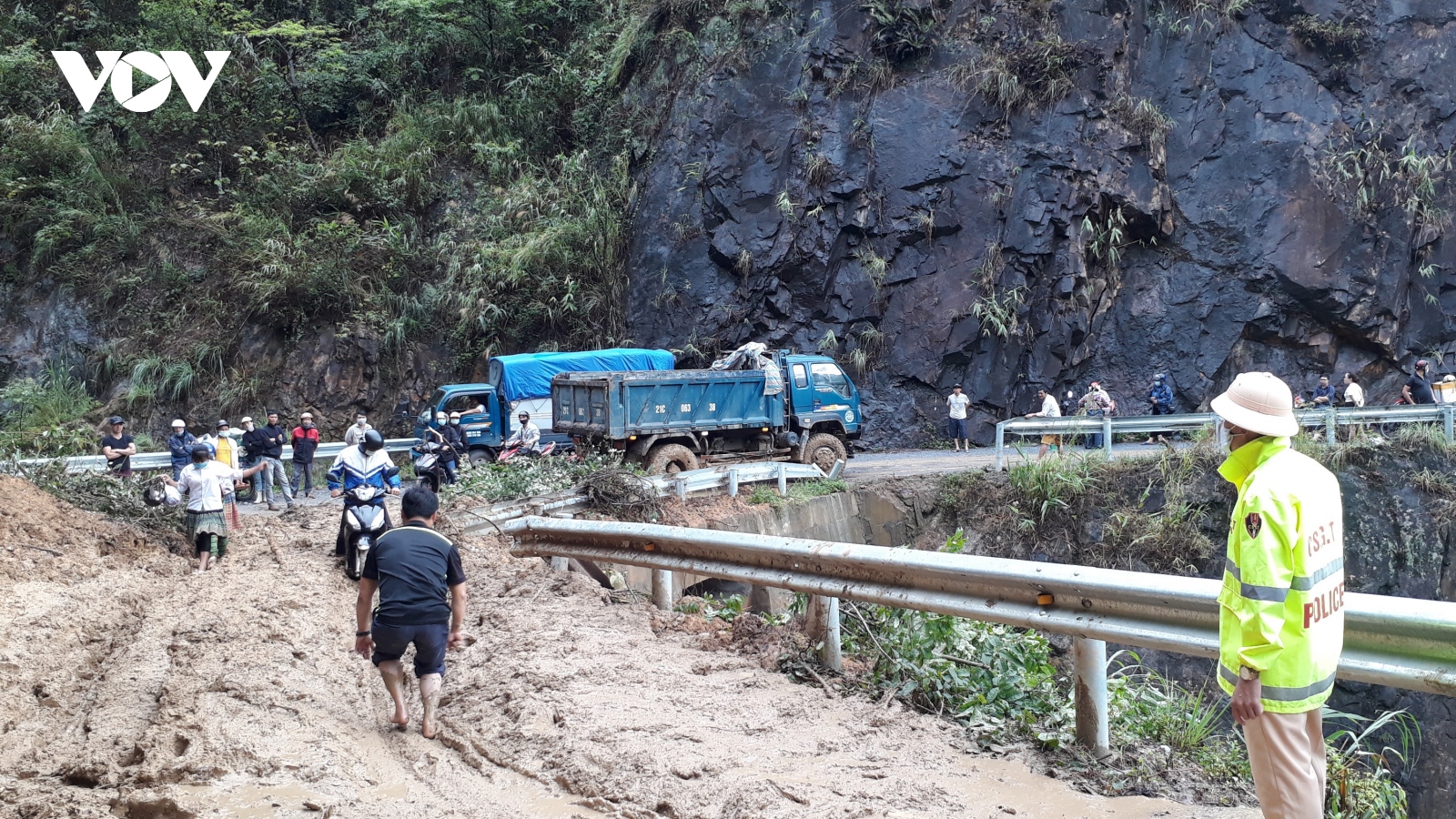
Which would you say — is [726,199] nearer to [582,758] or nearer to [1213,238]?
[1213,238]

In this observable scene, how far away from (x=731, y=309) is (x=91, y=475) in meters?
15.7

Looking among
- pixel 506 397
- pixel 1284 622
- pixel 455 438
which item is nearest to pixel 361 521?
pixel 1284 622

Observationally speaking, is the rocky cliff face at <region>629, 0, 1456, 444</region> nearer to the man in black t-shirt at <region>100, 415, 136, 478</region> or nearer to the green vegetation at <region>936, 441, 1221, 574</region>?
the green vegetation at <region>936, 441, 1221, 574</region>

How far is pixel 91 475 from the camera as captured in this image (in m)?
12.5

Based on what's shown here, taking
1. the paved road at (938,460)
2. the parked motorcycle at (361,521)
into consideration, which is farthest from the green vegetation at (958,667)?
the paved road at (938,460)

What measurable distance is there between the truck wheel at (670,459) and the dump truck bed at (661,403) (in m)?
0.29

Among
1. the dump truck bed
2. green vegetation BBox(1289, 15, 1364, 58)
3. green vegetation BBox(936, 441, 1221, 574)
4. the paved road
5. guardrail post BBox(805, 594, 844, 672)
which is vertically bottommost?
green vegetation BBox(936, 441, 1221, 574)

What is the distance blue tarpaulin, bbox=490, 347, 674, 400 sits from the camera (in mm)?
21625

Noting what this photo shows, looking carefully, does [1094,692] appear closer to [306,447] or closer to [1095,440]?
[306,447]

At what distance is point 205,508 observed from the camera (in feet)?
33.7

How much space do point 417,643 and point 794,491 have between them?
1125 cm

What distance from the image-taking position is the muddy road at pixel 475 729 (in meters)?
4.16

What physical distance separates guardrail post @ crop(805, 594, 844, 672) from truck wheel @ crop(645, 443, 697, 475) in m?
11.3

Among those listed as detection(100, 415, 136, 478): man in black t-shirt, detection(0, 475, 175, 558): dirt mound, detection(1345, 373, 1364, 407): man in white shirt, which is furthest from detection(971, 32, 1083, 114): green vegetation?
detection(0, 475, 175, 558): dirt mound
